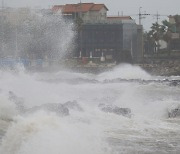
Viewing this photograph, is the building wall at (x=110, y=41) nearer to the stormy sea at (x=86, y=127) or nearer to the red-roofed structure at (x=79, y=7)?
the red-roofed structure at (x=79, y=7)

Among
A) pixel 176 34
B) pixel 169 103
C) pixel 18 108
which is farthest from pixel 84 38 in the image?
pixel 18 108

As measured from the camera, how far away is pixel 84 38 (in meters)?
52.4

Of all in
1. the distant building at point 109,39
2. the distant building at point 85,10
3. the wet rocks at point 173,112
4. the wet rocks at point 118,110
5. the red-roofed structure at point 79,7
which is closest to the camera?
the wet rocks at point 118,110

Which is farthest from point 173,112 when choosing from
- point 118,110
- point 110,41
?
point 110,41

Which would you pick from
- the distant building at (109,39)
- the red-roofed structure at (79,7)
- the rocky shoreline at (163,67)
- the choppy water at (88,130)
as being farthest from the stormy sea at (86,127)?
the red-roofed structure at (79,7)

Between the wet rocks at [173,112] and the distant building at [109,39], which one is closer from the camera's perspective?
the wet rocks at [173,112]

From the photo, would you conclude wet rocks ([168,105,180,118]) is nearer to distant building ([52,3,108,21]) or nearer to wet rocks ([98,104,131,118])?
wet rocks ([98,104,131,118])

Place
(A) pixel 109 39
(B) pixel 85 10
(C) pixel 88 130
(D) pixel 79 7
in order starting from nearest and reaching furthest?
(C) pixel 88 130 < (A) pixel 109 39 < (D) pixel 79 7 < (B) pixel 85 10

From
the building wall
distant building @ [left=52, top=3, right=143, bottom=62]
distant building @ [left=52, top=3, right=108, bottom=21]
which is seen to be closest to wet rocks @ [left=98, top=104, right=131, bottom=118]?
distant building @ [left=52, top=3, right=143, bottom=62]

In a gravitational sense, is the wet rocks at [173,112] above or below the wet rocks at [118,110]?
below

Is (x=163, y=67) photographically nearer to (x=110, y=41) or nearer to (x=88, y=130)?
(x=110, y=41)

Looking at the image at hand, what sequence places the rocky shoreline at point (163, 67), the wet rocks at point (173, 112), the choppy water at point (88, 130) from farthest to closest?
the rocky shoreline at point (163, 67) → the wet rocks at point (173, 112) → the choppy water at point (88, 130)

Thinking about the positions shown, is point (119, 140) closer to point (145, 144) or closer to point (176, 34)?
point (145, 144)

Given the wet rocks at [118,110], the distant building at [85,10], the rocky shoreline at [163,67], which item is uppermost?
the distant building at [85,10]
